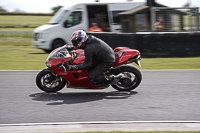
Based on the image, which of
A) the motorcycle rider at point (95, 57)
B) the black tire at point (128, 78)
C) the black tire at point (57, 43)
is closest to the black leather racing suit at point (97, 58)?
the motorcycle rider at point (95, 57)

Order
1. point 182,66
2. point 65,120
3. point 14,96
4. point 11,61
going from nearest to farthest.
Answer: point 65,120 < point 14,96 < point 182,66 < point 11,61

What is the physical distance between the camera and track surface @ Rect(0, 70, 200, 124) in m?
6.04

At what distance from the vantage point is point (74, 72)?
7.59 m

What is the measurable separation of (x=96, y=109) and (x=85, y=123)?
95 cm

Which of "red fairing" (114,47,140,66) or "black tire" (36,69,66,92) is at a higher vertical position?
"red fairing" (114,47,140,66)

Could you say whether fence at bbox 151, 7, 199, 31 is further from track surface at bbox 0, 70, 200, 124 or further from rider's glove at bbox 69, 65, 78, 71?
rider's glove at bbox 69, 65, 78, 71

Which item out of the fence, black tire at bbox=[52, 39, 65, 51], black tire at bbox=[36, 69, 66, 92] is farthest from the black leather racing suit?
black tire at bbox=[52, 39, 65, 51]

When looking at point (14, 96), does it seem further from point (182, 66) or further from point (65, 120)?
point (182, 66)

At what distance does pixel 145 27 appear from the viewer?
17.2m

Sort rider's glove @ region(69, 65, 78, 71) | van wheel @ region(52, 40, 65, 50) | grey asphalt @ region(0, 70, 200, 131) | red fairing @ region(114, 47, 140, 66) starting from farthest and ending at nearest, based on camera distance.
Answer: van wheel @ region(52, 40, 65, 50) → red fairing @ region(114, 47, 140, 66) → rider's glove @ region(69, 65, 78, 71) → grey asphalt @ region(0, 70, 200, 131)

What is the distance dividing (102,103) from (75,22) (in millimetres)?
10939

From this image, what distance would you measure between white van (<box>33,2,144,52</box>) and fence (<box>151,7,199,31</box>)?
2587 mm

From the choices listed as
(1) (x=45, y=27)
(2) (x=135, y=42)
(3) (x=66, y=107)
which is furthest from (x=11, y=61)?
(3) (x=66, y=107)

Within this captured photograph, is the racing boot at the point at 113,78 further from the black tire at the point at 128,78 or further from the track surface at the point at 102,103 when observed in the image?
the track surface at the point at 102,103
